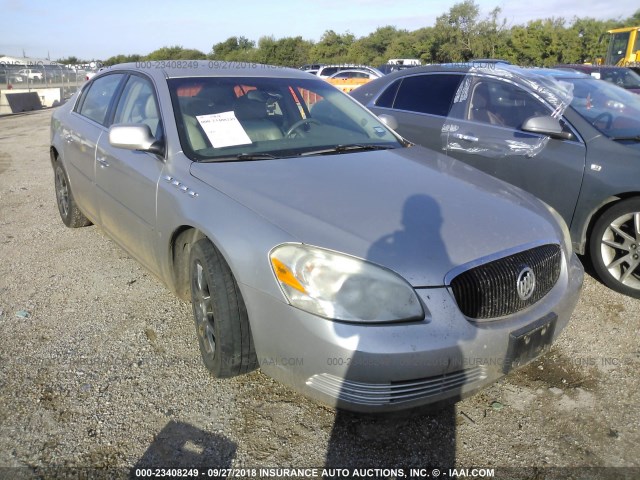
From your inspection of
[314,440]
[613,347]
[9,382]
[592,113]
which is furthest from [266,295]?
[592,113]

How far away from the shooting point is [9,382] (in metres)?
2.71

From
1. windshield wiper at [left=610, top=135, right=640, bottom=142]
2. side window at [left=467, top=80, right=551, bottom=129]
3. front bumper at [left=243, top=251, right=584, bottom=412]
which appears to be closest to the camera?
front bumper at [left=243, top=251, right=584, bottom=412]

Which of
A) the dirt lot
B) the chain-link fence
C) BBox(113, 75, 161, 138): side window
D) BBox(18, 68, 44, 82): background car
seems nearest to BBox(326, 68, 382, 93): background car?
the chain-link fence

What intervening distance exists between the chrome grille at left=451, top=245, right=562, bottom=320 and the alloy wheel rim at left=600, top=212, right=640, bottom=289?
64.9 inches

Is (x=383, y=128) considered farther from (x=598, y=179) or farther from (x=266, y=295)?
(x=266, y=295)

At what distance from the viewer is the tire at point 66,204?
4.82 m

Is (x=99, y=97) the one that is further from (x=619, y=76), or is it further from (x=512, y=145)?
(x=619, y=76)

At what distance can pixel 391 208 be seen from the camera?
2439mm

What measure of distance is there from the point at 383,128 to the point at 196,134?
139cm

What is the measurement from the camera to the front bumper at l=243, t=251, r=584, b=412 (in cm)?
201

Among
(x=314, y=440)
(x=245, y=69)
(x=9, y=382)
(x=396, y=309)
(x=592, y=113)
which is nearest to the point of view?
(x=396, y=309)

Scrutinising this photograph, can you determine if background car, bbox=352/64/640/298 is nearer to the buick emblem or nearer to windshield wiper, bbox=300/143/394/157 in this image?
windshield wiper, bbox=300/143/394/157

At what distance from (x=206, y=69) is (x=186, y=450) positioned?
246 centimetres

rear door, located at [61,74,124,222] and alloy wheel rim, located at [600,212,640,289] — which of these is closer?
alloy wheel rim, located at [600,212,640,289]
